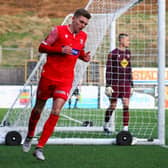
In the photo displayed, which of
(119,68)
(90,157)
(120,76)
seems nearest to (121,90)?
(120,76)

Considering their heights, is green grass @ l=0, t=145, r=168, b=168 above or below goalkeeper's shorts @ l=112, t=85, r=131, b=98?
below

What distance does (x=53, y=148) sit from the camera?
10.5 m

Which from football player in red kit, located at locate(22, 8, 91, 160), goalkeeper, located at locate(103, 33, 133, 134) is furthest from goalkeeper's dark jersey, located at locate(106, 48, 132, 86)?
football player in red kit, located at locate(22, 8, 91, 160)

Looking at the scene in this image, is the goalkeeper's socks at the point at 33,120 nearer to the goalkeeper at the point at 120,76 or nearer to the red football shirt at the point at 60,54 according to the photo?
the red football shirt at the point at 60,54

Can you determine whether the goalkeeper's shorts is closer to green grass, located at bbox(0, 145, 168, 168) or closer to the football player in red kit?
green grass, located at bbox(0, 145, 168, 168)

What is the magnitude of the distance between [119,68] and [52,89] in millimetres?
3913

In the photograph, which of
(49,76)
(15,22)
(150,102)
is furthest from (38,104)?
Answer: (15,22)

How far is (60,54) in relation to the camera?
897cm

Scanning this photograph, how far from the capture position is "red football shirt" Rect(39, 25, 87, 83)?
898 cm

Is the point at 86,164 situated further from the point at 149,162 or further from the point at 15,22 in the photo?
the point at 15,22

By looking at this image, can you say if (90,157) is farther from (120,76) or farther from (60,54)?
(120,76)

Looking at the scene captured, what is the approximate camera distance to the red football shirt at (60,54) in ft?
29.5

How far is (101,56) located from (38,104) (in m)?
5.51

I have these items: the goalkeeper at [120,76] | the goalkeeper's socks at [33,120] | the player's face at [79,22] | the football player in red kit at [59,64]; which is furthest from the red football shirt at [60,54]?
the goalkeeper at [120,76]
